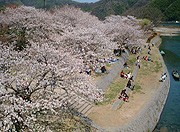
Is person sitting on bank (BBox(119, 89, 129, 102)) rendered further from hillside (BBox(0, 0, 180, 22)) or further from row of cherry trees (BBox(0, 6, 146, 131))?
hillside (BBox(0, 0, 180, 22))

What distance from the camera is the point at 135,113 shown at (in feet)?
70.7

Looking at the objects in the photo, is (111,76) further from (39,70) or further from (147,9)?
(147,9)

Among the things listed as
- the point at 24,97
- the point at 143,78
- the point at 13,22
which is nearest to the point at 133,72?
the point at 143,78

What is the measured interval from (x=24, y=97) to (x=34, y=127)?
163 cm

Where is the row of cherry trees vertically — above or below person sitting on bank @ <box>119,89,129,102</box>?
above

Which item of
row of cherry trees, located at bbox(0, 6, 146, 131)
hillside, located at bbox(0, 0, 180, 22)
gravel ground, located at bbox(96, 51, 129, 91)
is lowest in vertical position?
hillside, located at bbox(0, 0, 180, 22)

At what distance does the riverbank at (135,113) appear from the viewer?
62.4 ft

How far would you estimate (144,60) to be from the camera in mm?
40969

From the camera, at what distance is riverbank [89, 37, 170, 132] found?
1903 cm

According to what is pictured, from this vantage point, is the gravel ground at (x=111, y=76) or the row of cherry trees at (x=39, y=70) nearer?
the row of cherry trees at (x=39, y=70)

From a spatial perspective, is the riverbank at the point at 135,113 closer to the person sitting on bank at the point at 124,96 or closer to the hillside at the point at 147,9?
the person sitting on bank at the point at 124,96

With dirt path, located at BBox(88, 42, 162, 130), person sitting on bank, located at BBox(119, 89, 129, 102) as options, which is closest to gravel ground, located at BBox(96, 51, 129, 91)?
person sitting on bank, located at BBox(119, 89, 129, 102)

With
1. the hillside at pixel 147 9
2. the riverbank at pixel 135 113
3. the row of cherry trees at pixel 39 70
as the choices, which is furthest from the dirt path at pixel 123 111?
the hillside at pixel 147 9

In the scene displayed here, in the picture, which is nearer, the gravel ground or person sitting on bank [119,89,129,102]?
person sitting on bank [119,89,129,102]
